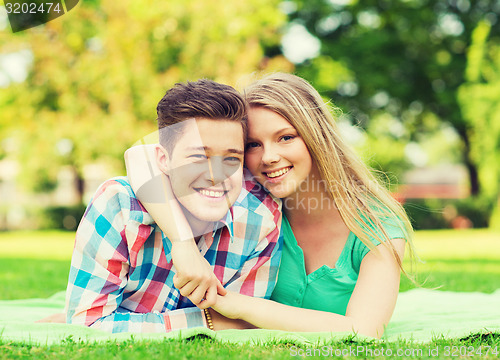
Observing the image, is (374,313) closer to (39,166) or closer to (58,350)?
(58,350)

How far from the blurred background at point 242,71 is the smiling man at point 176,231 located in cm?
958

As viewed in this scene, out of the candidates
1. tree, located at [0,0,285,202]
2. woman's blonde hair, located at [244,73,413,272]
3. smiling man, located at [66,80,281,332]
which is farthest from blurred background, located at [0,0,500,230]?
smiling man, located at [66,80,281,332]

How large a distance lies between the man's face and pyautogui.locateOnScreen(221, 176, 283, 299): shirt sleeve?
25 cm

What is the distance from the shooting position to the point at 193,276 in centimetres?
248

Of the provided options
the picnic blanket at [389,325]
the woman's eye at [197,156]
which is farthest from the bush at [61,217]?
the woman's eye at [197,156]

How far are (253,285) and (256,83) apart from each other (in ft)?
4.28

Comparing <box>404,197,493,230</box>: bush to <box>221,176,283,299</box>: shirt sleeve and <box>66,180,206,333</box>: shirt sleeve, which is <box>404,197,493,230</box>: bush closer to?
<box>221,176,283,299</box>: shirt sleeve

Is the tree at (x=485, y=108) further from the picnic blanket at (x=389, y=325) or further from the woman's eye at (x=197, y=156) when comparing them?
the woman's eye at (x=197, y=156)

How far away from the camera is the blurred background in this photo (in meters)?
16.1

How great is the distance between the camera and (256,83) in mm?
3350

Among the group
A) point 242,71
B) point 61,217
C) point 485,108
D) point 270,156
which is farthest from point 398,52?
point 270,156

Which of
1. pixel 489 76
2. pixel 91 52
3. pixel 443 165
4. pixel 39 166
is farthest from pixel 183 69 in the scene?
pixel 443 165

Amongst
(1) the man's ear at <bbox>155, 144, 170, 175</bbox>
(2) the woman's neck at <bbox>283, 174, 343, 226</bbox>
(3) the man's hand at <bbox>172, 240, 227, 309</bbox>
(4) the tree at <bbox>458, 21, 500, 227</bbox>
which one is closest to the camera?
(3) the man's hand at <bbox>172, 240, 227, 309</bbox>

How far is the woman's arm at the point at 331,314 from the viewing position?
2705 millimetres
